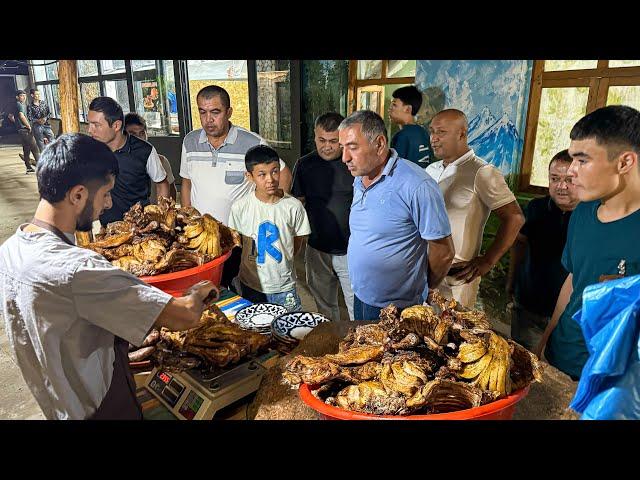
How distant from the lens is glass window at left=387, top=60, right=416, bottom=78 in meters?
5.64

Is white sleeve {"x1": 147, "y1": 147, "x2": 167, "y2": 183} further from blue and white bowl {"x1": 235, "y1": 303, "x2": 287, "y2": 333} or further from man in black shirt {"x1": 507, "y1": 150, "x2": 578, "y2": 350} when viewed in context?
man in black shirt {"x1": 507, "y1": 150, "x2": 578, "y2": 350}

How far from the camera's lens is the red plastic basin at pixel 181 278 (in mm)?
2123

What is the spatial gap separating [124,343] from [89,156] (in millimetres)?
747

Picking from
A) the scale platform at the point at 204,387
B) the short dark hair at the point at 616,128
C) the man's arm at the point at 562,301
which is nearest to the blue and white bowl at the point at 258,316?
the scale platform at the point at 204,387

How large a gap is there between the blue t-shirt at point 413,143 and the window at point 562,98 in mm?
1061

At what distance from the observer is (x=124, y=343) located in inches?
67.7

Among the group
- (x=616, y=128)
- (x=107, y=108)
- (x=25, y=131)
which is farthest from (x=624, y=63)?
Answer: (x=25, y=131)

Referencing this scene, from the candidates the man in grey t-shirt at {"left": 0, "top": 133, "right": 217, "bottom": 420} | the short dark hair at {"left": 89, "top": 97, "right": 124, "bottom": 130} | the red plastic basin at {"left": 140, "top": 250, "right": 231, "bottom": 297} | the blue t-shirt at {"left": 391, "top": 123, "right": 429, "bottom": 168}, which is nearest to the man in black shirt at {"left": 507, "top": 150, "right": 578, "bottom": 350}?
the blue t-shirt at {"left": 391, "top": 123, "right": 429, "bottom": 168}

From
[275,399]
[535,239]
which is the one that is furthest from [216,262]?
[535,239]

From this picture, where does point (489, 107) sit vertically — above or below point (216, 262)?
above

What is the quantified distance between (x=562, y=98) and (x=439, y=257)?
2456 mm

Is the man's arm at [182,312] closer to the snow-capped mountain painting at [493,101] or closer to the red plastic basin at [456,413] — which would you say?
the red plastic basin at [456,413]

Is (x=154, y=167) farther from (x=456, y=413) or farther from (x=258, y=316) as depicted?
(x=456, y=413)
